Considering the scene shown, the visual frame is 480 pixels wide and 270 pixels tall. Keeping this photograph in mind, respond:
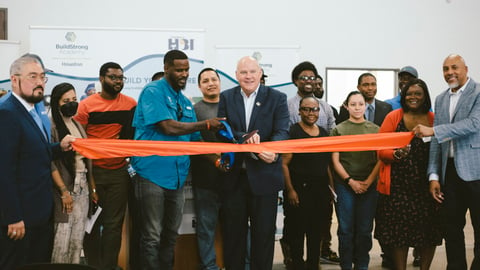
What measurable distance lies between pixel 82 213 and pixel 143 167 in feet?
1.90

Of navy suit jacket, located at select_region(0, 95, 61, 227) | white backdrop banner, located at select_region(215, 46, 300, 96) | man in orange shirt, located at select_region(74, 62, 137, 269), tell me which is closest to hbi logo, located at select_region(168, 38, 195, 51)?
white backdrop banner, located at select_region(215, 46, 300, 96)

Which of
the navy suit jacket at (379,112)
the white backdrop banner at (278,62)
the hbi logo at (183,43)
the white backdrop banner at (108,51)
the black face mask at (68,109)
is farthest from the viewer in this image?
the white backdrop banner at (278,62)

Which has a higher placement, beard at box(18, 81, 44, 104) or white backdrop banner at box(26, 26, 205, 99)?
white backdrop banner at box(26, 26, 205, 99)

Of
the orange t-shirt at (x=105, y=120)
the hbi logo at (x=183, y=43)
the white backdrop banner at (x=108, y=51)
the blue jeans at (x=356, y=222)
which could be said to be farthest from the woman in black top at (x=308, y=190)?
the hbi logo at (x=183, y=43)

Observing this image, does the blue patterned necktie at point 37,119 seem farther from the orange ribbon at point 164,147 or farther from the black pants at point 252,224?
the black pants at point 252,224

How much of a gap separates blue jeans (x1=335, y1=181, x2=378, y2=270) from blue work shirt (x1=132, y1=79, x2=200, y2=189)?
143 centimetres

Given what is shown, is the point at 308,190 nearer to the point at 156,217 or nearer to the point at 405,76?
the point at 156,217

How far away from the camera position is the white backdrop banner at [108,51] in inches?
236

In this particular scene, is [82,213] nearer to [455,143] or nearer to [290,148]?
[290,148]

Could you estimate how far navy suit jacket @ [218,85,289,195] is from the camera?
11.2 feet

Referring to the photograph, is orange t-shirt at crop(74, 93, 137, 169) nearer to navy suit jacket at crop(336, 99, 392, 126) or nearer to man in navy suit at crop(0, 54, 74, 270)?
man in navy suit at crop(0, 54, 74, 270)

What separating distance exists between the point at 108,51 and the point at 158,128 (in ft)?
10.2

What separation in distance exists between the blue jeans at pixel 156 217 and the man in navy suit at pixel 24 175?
0.74 m

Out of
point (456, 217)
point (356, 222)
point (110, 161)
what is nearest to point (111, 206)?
point (110, 161)
